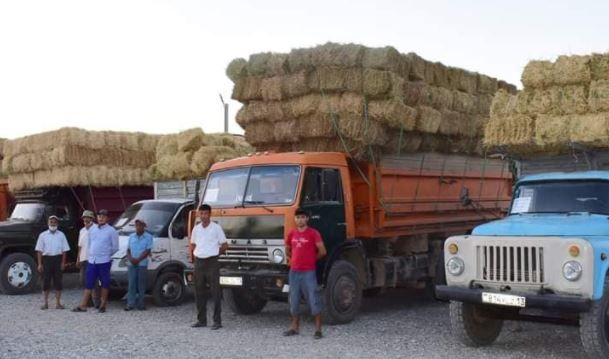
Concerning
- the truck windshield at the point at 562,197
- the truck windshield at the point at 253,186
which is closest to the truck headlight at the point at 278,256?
the truck windshield at the point at 253,186

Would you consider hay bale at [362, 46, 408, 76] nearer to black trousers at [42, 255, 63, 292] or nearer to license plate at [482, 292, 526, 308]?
license plate at [482, 292, 526, 308]

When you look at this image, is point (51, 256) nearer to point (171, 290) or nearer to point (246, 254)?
point (171, 290)

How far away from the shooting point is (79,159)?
725 inches

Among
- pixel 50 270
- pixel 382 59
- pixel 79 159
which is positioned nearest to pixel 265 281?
pixel 382 59

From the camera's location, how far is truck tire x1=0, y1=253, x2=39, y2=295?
613 inches

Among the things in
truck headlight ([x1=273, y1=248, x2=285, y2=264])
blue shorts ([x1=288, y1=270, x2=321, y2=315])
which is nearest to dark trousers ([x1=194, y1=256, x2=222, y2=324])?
truck headlight ([x1=273, y1=248, x2=285, y2=264])

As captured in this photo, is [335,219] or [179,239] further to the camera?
[179,239]

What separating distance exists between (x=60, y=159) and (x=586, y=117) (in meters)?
12.6

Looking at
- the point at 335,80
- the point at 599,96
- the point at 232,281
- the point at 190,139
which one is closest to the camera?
the point at 599,96

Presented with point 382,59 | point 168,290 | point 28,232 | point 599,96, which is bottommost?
point 168,290

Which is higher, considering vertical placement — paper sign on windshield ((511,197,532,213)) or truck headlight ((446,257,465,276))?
paper sign on windshield ((511,197,532,213))

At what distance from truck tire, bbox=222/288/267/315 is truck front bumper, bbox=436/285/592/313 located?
4.43 meters

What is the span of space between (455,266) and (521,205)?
1.48 m

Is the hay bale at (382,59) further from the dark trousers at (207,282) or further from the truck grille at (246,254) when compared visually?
the dark trousers at (207,282)
